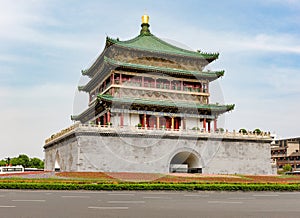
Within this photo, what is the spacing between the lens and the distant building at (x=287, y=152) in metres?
82.8

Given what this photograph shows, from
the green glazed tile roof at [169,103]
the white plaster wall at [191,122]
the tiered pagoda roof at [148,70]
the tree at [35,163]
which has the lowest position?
the tree at [35,163]

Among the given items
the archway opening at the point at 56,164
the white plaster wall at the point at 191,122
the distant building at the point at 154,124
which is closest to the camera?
the distant building at the point at 154,124

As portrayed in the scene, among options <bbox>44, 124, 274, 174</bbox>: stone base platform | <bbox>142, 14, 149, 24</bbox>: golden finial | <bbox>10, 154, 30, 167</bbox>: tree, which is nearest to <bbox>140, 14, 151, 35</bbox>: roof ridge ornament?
<bbox>142, 14, 149, 24</bbox>: golden finial

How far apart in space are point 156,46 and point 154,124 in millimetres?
10778

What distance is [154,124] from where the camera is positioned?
143ft

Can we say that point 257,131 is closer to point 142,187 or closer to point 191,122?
point 191,122

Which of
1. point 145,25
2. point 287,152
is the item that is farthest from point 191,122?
point 287,152

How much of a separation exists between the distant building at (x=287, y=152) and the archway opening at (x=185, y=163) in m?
46.3

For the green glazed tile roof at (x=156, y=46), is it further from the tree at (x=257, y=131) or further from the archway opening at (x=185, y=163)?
the archway opening at (x=185, y=163)

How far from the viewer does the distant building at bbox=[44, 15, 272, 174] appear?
38.4m

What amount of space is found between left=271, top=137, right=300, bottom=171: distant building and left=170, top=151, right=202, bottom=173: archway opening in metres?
46.3

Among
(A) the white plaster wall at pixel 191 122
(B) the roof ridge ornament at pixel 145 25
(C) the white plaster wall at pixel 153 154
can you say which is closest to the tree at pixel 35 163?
(C) the white plaster wall at pixel 153 154

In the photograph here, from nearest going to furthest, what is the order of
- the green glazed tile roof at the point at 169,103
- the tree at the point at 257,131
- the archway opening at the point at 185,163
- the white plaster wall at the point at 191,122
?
the green glazed tile roof at the point at 169,103 < the archway opening at the point at 185,163 < the tree at the point at 257,131 < the white plaster wall at the point at 191,122

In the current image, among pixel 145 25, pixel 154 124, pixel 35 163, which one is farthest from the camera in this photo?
pixel 35 163
